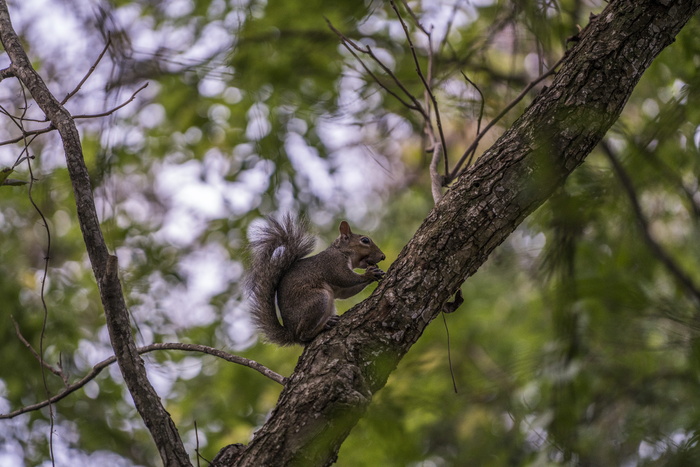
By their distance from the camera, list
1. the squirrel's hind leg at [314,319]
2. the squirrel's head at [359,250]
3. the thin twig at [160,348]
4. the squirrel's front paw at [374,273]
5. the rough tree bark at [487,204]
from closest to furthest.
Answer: the rough tree bark at [487,204]
the thin twig at [160,348]
the squirrel's hind leg at [314,319]
the squirrel's front paw at [374,273]
the squirrel's head at [359,250]

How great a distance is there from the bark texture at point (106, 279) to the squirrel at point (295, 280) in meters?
1.04

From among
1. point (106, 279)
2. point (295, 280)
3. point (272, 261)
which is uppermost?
point (272, 261)

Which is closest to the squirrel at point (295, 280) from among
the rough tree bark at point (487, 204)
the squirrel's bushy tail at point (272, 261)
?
the squirrel's bushy tail at point (272, 261)

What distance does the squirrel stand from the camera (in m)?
3.05

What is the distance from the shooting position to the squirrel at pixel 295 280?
10.00 feet

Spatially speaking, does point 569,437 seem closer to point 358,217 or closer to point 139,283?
point 139,283

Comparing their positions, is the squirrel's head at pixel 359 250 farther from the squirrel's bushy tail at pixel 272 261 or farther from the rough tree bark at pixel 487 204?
the rough tree bark at pixel 487 204

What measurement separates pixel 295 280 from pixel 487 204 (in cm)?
148

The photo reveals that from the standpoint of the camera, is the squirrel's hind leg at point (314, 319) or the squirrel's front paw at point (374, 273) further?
the squirrel's front paw at point (374, 273)

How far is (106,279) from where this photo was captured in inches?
70.1

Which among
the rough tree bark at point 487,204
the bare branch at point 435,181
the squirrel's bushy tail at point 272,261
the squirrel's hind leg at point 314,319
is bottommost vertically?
the rough tree bark at point 487,204

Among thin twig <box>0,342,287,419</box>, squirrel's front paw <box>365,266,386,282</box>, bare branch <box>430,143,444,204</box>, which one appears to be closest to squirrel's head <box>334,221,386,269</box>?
squirrel's front paw <box>365,266,386,282</box>

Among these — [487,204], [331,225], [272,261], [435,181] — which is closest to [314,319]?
[272,261]

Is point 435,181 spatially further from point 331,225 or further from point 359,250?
point 331,225
